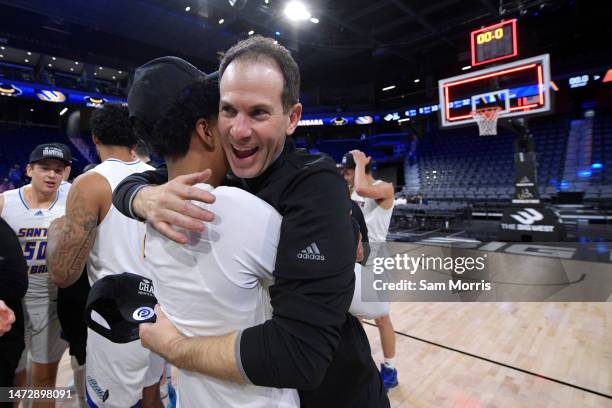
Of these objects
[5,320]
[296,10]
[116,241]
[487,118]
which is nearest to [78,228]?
[116,241]

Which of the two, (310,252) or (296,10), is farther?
(296,10)

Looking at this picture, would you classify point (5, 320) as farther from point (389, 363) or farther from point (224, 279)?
point (389, 363)

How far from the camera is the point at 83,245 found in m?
1.56

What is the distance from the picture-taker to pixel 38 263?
2.27 metres

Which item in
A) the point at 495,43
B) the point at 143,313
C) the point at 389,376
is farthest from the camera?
the point at 495,43

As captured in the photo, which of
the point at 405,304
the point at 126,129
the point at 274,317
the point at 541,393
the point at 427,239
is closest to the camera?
the point at 274,317

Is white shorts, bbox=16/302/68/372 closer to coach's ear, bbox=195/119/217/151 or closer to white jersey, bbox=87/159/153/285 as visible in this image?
white jersey, bbox=87/159/153/285

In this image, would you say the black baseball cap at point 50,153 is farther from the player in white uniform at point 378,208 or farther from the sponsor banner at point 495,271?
the sponsor banner at point 495,271

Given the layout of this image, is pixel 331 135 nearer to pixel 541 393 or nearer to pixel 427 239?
pixel 427 239

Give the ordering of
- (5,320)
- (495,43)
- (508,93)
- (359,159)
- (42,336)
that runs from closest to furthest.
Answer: (5,320)
(42,336)
(359,159)
(508,93)
(495,43)

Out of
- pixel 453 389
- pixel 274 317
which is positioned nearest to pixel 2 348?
pixel 274 317

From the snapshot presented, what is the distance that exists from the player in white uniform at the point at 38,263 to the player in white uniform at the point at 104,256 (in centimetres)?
77

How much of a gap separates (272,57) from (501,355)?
362cm

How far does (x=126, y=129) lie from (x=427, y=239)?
8425 mm
